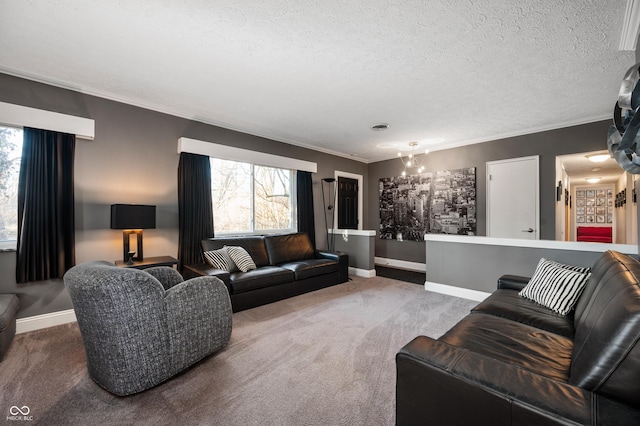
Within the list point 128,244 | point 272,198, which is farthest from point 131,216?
point 272,198

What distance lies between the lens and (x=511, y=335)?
1.66 meters

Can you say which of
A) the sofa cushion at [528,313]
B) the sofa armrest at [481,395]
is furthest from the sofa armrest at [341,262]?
the sofa armrest at [481,395]

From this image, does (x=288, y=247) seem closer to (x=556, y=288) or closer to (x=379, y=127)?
(x=379, y=127)

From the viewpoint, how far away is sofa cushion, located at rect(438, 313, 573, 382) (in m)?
1.34

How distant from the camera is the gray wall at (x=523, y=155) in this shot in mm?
3955

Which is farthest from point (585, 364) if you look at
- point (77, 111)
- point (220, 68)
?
point (77, 111)

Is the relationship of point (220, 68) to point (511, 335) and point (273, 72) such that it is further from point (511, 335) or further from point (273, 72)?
point (511, 335)

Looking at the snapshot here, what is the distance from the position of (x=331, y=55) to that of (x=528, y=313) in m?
2.55

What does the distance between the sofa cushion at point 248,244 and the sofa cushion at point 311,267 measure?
13.3 inches

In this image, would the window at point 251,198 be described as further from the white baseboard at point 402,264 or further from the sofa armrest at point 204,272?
the white baseboard at point 402,264

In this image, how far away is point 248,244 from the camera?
4.11 m

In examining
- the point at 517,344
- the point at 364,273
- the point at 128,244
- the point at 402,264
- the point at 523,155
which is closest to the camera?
the point at 517,344

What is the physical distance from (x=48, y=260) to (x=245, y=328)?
2.10 metres

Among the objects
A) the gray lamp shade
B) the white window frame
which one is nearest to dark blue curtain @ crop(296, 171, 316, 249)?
the white window frame
